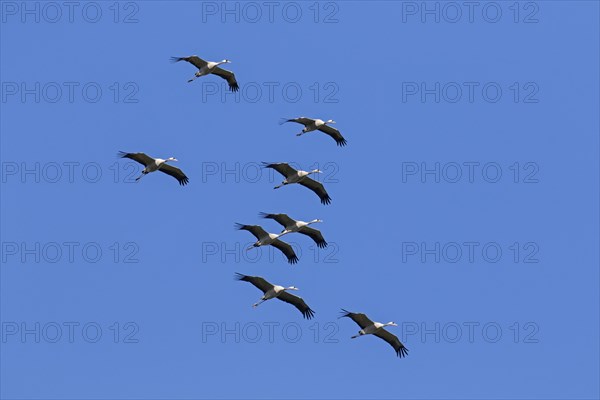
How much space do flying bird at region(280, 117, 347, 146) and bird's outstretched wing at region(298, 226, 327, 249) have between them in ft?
15.1

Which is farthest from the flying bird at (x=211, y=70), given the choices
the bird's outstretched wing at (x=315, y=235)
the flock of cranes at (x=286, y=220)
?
the bird's outstretched wing at (x=315, y=235)

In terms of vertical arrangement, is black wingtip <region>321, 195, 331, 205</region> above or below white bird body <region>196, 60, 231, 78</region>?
below

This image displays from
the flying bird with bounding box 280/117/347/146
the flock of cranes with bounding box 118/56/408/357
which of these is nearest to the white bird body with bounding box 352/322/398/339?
the flock of cranes with bounding box 118/56/408/357

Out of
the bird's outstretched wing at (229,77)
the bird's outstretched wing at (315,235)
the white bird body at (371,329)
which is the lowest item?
the white bird body at (371,329)

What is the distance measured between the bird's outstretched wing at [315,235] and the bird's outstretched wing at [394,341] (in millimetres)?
5969

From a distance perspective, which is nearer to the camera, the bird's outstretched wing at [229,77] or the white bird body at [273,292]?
the white bird body at [273,292]

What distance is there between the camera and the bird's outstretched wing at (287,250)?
8612 centimetres

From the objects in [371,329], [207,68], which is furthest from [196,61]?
[371,329]

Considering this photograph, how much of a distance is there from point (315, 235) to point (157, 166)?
29.5ft

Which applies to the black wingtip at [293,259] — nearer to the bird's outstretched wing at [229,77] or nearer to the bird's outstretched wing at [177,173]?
the bird's outstretched wing at [177,173]

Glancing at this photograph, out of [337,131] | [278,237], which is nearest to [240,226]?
[278,237]

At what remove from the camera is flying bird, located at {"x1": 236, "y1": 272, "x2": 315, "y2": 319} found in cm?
8266

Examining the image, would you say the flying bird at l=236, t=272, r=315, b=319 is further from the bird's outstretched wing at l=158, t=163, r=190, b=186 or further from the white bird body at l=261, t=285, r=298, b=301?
the bird's outstretched wing at l=158, t=163, r=190, b=186

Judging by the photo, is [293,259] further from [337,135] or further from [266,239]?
[337,135]
